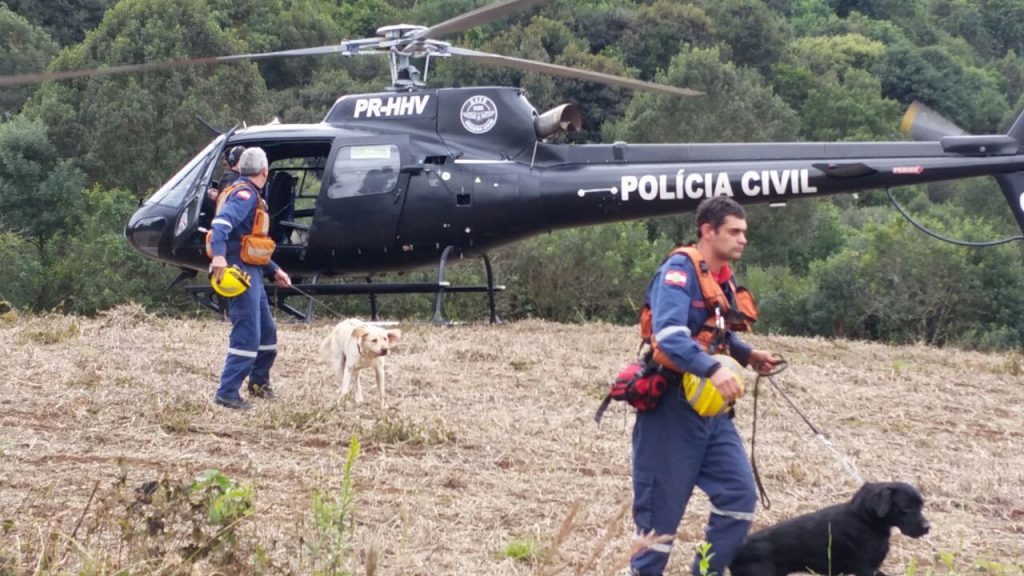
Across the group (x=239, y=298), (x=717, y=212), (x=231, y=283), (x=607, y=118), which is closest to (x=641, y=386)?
(x=717, y=212)

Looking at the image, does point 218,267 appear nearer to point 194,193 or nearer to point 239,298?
point 239,298

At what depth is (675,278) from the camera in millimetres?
5258

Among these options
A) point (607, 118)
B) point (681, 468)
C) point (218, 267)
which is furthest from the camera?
point (607, 118)

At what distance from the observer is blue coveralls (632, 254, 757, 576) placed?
5.26 meters

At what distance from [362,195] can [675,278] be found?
A: 920 cm

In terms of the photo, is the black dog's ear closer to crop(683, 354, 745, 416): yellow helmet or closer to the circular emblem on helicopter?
crop(683, 354, 745, 416): yellow helmet

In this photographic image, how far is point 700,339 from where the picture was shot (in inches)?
213

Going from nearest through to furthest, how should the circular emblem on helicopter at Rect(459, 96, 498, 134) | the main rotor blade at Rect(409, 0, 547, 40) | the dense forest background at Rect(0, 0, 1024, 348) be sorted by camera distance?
1. the main rotor blade at Rect(409, 0, 547, 40)
2. the circular emblem on helicopter at Rect(459, 96, 498, 134)
3. the dense forest background at Rect(0, 0, 1024, 348)

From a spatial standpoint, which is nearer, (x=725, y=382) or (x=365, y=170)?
(x=725, y=382)

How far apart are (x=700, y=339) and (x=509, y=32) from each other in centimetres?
4667

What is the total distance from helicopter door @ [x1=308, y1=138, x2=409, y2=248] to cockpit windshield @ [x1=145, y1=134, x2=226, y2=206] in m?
1.26

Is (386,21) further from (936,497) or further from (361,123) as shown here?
(936,497)

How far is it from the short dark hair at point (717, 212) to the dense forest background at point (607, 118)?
21.8 ft

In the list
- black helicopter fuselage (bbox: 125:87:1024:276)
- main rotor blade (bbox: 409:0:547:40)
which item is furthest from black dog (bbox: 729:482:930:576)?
black helicopter fuselage (bbox: 125:87:1024:276)
